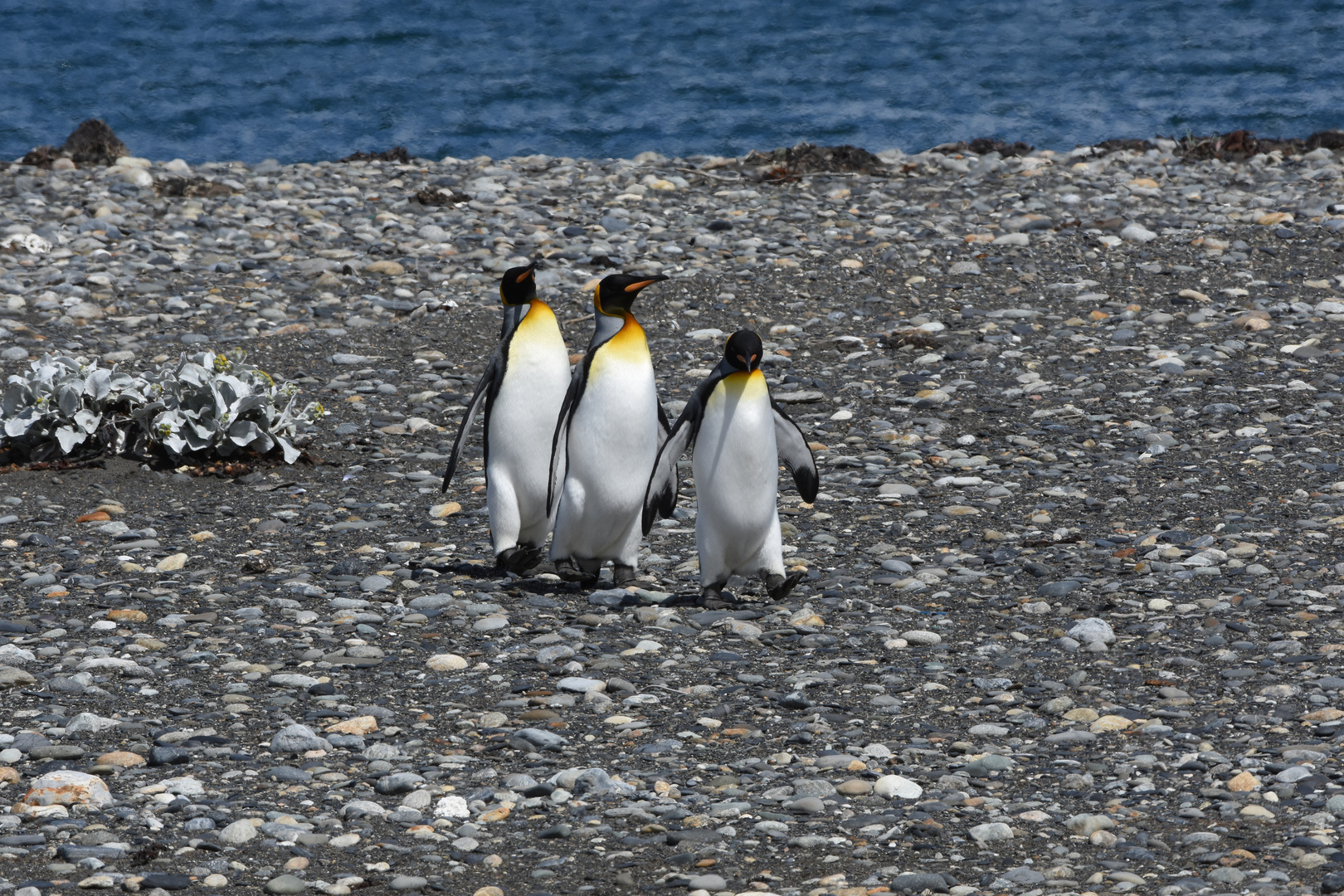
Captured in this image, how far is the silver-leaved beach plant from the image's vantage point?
6.66 meters

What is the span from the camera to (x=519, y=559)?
Result: 211 inches

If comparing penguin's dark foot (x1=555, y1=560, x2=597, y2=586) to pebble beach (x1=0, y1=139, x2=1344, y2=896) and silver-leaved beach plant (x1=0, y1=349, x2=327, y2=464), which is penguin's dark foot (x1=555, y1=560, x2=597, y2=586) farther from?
silver-leaved beach plant (x1=0, y1=349, x2=327, y2=464)

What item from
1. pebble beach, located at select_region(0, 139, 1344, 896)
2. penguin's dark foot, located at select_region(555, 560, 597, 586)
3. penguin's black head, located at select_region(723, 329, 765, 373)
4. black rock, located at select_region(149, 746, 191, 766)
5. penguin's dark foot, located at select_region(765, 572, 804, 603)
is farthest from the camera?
penguin's dark foot, located at select_region(555, 560, 597, 586)

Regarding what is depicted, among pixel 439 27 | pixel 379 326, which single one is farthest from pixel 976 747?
pixel 439 27

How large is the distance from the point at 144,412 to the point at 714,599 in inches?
124

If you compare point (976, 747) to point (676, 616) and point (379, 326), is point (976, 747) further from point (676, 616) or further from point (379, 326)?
point (379, 326)

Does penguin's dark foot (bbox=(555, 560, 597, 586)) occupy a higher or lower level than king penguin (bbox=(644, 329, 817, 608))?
lower

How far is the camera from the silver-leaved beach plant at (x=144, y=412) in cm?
666

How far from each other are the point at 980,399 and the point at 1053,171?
218 inches

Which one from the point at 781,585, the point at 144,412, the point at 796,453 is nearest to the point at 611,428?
the point at 796,453

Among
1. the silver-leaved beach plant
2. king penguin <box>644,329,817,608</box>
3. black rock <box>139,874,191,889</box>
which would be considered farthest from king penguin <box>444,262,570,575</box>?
black rock <box>139,874,191,889</box>

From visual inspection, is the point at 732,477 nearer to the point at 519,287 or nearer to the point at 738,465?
the point at 738,465

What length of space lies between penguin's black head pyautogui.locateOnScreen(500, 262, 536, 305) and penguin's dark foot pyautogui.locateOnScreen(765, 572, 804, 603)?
4.92 ft

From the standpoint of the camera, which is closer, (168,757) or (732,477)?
(168,757)
